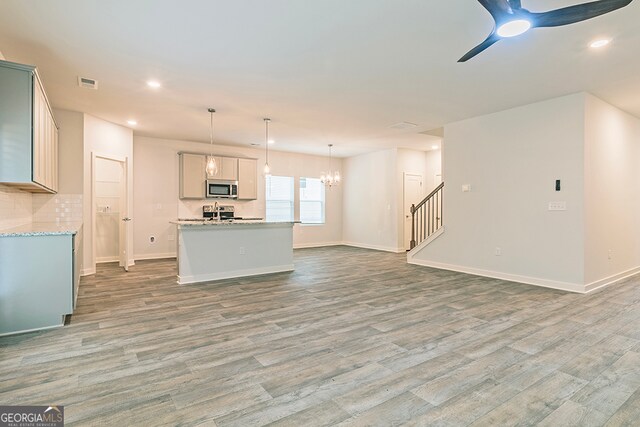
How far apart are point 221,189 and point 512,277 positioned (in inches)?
253

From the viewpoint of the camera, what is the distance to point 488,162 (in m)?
5.66

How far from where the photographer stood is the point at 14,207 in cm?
420

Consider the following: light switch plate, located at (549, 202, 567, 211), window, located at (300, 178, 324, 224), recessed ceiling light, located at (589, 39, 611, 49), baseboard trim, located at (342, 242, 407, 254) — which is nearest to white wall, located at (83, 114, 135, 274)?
window, located at (300, 178, 324, 224)

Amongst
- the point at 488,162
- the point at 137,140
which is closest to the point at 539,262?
the point at 488,162

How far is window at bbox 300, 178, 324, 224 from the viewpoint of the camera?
32.0ft

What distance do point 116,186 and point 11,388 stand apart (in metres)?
6.10

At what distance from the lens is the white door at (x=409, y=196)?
352 inches

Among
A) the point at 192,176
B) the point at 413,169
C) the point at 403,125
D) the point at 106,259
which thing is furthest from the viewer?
the point at 413,169

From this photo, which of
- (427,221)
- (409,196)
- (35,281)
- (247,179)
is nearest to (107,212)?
(247,179)

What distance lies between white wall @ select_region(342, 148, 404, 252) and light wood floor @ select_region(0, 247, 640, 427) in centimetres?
446

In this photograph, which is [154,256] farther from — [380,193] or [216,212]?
[380,193]

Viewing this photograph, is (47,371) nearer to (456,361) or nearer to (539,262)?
(456,361)

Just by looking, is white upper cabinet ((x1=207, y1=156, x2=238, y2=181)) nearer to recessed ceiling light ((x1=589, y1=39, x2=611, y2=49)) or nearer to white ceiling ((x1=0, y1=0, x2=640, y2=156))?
white ceiling ((x1=0, y1=0, x2=640, y2=156))

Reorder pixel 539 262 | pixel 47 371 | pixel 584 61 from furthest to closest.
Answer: pixel 539 262 → pixel 584 61 → pixel 47 371
